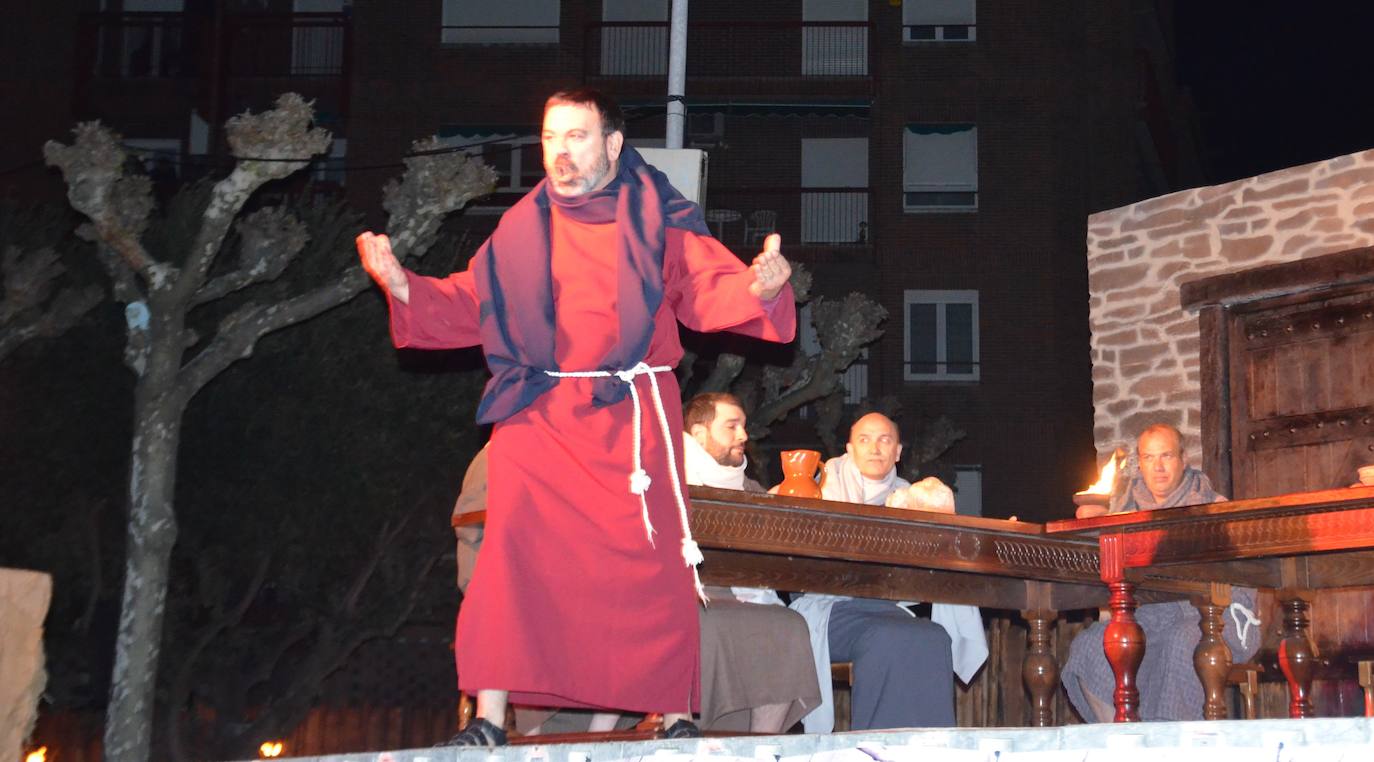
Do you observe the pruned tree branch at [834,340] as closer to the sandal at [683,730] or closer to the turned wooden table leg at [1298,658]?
the turned wooden table leg at [1298,658]

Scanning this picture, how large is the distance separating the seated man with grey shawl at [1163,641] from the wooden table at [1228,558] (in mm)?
301

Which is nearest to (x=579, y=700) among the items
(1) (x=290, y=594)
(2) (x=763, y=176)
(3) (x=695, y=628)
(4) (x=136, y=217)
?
(3) (x=695, y=628)

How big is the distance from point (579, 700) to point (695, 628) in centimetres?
40

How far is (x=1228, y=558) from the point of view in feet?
19.7

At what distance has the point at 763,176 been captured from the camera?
25.7 metres

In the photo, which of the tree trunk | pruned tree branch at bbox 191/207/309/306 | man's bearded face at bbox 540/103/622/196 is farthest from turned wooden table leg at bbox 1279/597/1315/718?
the tree trunk

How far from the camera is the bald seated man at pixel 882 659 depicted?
21.2 ft

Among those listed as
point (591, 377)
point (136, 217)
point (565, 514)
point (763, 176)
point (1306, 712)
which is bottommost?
point (1306, 712)

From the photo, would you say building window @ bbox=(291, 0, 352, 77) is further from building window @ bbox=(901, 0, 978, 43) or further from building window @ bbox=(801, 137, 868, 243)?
building window @ bbox=(901, 0, 978, 43)

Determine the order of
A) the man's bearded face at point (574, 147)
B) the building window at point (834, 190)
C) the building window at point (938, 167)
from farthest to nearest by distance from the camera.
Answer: the building window at point (834, 190), the building window at point (938, 167), the man's bearded face at point (574, 147)

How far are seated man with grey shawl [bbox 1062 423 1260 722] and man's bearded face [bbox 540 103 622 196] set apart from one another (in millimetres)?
3125

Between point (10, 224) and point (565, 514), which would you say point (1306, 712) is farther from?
point (10, 224)

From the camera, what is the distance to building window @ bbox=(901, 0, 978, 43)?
2528 centimetres

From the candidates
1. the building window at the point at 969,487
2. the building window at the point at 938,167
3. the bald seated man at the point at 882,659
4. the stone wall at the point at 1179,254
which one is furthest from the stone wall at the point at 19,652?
the building window at the point at 938,167
